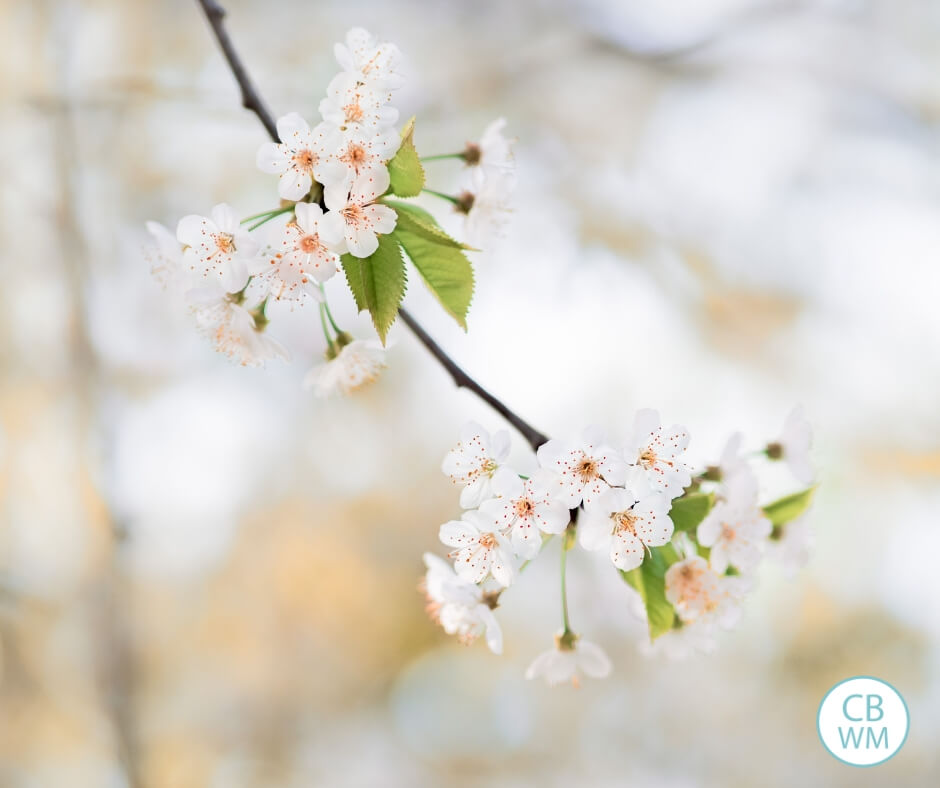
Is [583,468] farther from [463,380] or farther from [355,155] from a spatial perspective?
[355,155]

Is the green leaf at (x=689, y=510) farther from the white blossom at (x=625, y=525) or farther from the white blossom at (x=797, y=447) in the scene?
the white blossom at (x=797, y=447)

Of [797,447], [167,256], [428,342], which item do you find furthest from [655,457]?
[167,256]

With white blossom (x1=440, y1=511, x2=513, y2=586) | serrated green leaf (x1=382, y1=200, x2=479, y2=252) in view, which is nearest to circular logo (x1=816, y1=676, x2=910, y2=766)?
white blossom (x1=440, y1=511, x2=513, y2=586)

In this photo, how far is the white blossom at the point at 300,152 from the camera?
42 cm

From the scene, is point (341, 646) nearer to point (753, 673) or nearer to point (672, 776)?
point (672, 776)

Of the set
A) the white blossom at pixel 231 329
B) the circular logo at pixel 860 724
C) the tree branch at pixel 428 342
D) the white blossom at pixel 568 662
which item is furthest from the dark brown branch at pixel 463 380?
the circular logo at pixel 860 724

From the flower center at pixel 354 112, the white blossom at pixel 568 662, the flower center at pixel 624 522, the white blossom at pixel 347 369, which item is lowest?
the white blossom at pixel 568 662

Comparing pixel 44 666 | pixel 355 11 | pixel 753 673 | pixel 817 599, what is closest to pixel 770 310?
pixel 817 599

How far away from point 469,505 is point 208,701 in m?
1.09

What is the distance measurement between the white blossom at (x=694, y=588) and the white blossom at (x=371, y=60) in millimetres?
342

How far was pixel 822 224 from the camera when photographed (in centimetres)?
138

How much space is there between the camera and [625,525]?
427 millimetres

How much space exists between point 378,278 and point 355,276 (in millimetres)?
13

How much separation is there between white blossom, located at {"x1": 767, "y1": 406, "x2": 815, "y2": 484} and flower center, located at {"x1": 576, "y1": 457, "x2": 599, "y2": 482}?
262 mm
